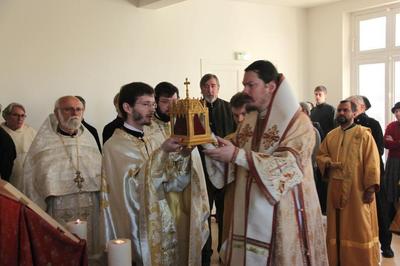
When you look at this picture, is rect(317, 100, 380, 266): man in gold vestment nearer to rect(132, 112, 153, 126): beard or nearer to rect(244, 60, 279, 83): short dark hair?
rect(244, 60, 279, 83): short dark hair

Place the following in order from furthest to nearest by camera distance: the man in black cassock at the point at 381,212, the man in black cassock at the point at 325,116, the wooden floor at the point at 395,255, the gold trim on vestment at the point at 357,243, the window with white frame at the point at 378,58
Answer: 1. the window with white frame at the point at 378,58
2. the man in black cassock at the point at 325,116
3. the man in black cassock at the point at 381,212
4. the wooden floor at the point at 395,255
5. the gold trim on vestment at the point at 357,243

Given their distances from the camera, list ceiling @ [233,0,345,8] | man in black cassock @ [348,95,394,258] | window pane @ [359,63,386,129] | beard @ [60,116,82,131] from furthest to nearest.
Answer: ceiling @ [233,0,345,8] → window pane @ [359,63,386,129] → man in black cassock @ [348,95,394,258] → beard @ [60,116,82,131]

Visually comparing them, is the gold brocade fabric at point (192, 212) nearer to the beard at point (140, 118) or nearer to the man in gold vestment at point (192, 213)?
the man in gold vestment at point (192, 213)

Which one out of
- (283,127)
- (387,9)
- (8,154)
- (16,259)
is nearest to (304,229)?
(283,127)

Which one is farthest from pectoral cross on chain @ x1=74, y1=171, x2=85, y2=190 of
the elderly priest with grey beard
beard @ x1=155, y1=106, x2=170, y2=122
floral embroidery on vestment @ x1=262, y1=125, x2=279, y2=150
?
floral embroidery on vestment @ x1=262, y1=125, x2=279, y2=150

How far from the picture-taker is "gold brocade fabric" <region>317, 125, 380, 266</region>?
4.01 m

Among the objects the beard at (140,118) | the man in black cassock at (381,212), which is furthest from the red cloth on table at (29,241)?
the man in black cassock at (381,212)

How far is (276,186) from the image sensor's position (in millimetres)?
2232

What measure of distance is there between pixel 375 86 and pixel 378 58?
508mm

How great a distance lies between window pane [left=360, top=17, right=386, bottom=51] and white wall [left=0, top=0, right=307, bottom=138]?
1.78 metres

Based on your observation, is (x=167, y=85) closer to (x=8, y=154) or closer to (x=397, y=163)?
(x=8, y=154)

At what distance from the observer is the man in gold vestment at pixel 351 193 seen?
4.01 m

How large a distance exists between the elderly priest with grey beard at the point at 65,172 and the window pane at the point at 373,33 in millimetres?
6248

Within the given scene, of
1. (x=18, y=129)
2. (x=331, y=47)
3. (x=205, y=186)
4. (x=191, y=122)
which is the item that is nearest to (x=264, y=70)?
(x=191, y=122)
